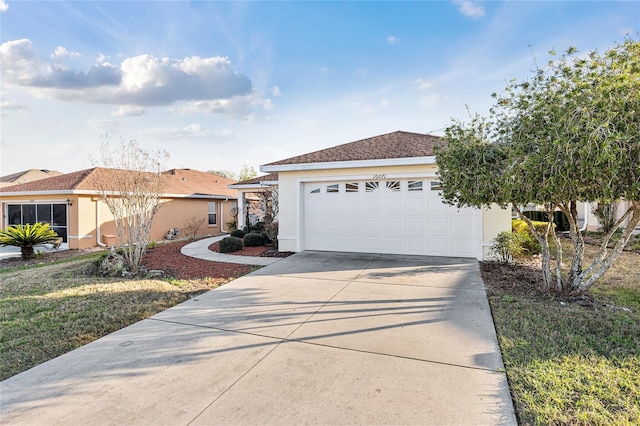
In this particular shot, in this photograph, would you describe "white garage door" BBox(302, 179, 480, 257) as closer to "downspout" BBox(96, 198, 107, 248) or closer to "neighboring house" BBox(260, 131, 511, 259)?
"neighboring house" BBox(260, 131, 511, 259)

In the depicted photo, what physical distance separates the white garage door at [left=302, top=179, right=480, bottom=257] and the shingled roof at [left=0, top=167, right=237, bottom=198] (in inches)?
226

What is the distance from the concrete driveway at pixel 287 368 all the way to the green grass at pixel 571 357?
223 millimetres

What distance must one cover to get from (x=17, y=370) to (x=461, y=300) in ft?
20.4

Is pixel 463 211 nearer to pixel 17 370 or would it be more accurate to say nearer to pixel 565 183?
Answer: pixel 565 183

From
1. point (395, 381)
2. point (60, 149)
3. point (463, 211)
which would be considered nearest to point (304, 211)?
point (463, 211)

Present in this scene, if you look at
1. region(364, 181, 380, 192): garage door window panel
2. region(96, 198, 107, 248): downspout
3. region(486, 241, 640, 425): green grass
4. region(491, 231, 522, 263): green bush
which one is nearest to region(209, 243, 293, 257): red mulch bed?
region(364, 181, 380, 192): garage door window panel

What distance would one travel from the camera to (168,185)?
1151 cm

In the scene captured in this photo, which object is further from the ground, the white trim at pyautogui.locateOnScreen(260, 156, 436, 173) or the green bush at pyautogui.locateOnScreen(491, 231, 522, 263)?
the white trim at pyautogui.locateOnScreen(260, 156, 436, 173)

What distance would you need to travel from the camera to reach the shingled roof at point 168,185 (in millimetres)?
15070

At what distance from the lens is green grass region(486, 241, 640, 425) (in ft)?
8.70

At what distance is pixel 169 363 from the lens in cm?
361

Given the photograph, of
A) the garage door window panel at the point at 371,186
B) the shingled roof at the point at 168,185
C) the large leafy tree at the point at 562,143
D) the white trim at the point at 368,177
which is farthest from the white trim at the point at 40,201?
the large leafy tree at the point at 562,143

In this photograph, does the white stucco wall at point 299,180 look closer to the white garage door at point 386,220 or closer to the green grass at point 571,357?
the white garage door at point 386,220

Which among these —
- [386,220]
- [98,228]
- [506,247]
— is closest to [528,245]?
[506,247]
